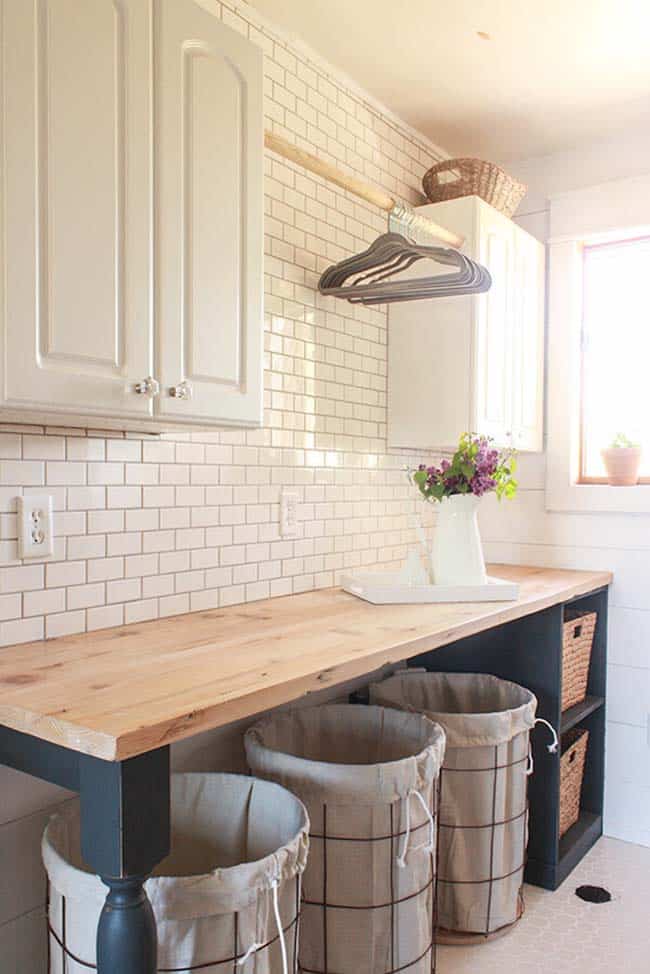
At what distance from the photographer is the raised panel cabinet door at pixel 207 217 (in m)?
1.49

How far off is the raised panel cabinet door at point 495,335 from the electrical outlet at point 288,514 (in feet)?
2.29

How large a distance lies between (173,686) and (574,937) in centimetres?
153

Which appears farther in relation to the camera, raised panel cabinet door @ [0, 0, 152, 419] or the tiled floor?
the tiled floor

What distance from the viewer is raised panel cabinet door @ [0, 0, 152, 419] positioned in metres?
1.24

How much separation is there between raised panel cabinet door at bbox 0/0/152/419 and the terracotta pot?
196 centimetres

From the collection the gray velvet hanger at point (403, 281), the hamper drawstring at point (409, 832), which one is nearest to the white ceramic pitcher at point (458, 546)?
the gray velvet hanger at point (403, 281)

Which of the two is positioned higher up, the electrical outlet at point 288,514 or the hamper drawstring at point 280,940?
the electrical outlet at point 288,514

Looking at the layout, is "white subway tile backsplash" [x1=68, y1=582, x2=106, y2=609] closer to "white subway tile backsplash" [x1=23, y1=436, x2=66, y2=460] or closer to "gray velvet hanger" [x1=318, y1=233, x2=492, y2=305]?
"white subway tile backsplash" [x1=23, y1=436, x2=66, y2=460]

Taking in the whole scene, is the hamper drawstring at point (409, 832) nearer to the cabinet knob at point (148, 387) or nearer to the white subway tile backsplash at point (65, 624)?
the white subway tile backsplash at point (65, 624)

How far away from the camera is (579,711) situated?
265 cm

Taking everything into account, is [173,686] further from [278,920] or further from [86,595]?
[86,595]

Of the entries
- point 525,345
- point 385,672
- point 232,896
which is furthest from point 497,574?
point 232,896

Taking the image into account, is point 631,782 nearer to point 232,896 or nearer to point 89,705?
point 232,896

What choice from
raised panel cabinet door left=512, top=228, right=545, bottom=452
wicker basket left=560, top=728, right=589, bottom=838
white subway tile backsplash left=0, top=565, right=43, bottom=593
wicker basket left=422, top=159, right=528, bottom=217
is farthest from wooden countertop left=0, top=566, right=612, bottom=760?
wicker basket left=422, top=159, right=528, bottom=217
